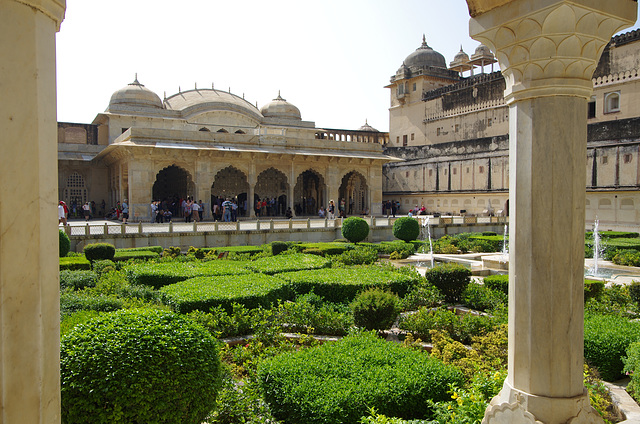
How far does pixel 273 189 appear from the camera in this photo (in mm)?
27422

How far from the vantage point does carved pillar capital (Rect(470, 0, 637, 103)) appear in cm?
241

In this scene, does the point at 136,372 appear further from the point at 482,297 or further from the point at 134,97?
the point at 134,97

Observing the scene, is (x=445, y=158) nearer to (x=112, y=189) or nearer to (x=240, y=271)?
(x=112, y=189)

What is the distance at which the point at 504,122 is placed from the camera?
99.6 ft

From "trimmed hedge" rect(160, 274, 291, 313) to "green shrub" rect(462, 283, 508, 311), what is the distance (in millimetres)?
2880

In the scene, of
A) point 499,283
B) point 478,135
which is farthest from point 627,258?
point 478,135

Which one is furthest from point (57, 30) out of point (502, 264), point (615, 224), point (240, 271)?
point (615, 224)

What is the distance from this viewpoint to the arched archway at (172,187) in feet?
80.2

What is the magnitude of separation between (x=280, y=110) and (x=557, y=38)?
3044cm

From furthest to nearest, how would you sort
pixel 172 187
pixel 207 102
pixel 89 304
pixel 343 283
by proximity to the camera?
pixel 207 102 < pixel 172 187 < pixel 343 283 < pixel 89 304

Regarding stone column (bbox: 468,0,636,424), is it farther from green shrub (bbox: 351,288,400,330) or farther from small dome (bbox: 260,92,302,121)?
small dome (bbox: 260,92,302,121)

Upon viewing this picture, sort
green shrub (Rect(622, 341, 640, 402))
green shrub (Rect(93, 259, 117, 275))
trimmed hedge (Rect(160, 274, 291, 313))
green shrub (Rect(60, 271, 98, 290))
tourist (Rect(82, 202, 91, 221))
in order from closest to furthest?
green shrub (Rect(622, 341, 640, 402)), trimmed hedge (Rect(160, 274, 291, 313)), green shrub (Rect(60, 271, 98, 290)), green shrub (Rect(93, 259, 117, 275)), tourist (Rect(82, 202, 91, 221))

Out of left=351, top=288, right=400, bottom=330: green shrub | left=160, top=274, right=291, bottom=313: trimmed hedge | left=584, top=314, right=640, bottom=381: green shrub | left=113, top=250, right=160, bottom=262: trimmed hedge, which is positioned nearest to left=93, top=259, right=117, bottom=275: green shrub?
left=113, top=250, right=160, bottom=262: trimmed hedge

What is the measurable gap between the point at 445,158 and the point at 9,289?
2846cm
